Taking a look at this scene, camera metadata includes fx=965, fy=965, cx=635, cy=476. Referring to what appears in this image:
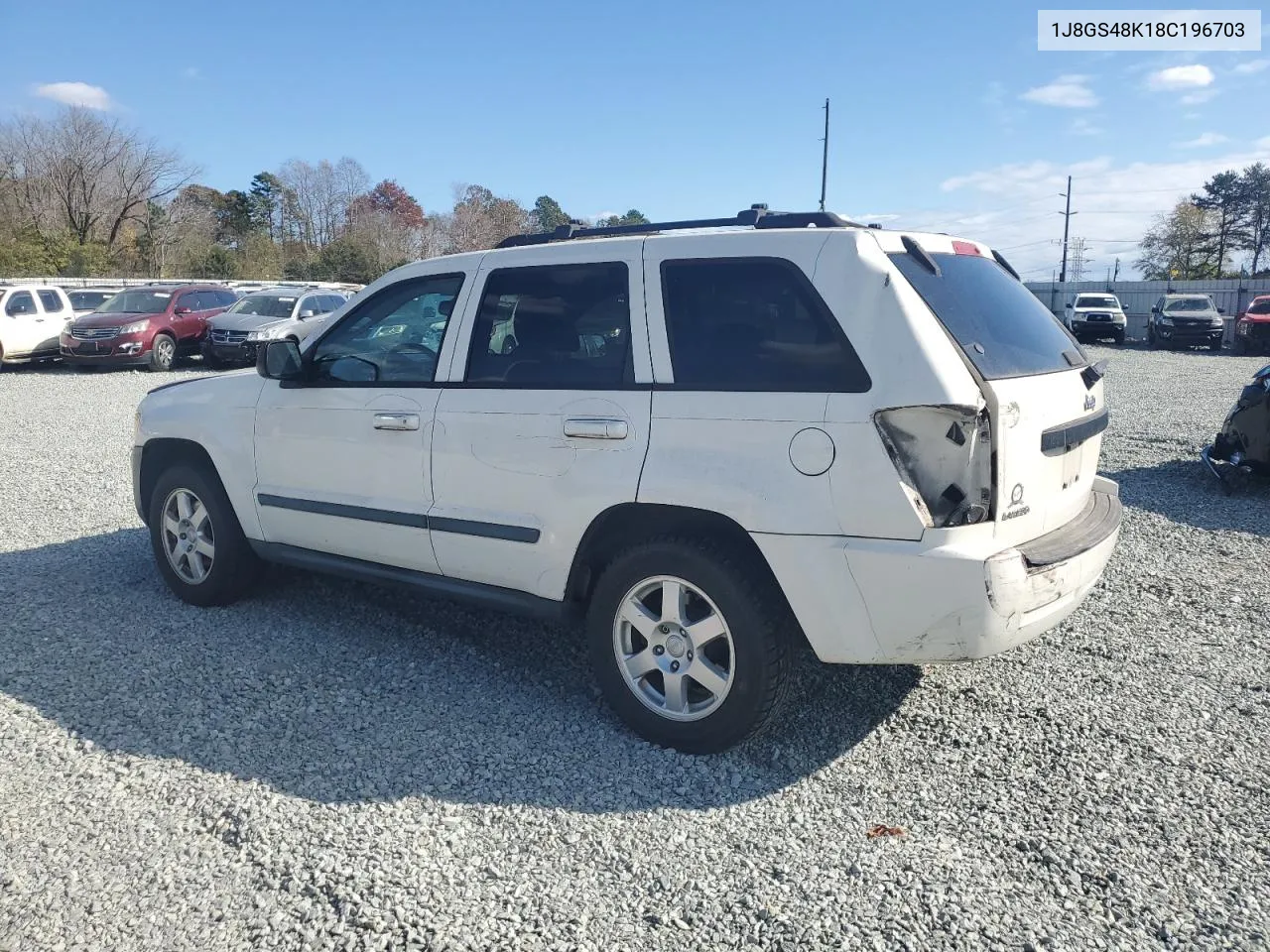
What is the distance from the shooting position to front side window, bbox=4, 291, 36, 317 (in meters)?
19.9

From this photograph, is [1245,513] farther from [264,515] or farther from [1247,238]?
[1247,238]

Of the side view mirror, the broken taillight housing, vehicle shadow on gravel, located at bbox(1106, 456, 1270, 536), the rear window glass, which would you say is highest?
the rear window glass

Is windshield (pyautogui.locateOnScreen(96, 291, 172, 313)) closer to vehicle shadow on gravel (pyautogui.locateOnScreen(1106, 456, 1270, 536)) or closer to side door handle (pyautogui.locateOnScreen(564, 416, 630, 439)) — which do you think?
vehicle shadow on gravel (pyautogui.locateOnScreen(1106, 456, 1270, 536))

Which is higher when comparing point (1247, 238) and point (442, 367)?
point (1247, 238)

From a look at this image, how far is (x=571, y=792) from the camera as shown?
134 inches

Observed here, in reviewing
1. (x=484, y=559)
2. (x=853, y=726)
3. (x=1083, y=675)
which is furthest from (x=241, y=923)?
(x=1083, y=675)

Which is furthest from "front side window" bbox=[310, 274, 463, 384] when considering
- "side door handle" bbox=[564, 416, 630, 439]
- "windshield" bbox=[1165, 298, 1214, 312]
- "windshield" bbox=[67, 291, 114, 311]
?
"windshield" bbox=[1165, 298, 1214, 312]

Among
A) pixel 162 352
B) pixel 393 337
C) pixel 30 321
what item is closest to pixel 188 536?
pixel 393 337

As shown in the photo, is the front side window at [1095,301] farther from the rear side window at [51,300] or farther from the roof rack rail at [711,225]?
the roof rack rail at [711,225]

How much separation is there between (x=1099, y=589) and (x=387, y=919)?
4435 mm

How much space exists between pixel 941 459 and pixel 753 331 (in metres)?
0.83

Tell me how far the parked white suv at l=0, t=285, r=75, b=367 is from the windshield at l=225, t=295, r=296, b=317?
375 centimetres

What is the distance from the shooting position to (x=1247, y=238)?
6694 cm

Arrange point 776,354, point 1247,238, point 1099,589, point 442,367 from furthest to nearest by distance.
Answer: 1. point 1247,238
2. point 1099,589
3. point 442,367
4. point 776,354
